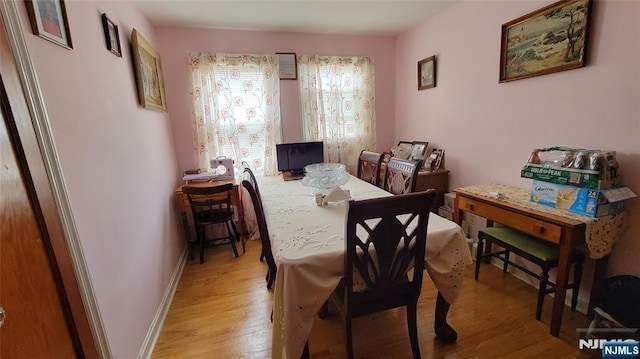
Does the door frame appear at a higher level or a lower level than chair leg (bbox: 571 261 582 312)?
higher

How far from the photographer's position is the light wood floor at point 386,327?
1.51 m

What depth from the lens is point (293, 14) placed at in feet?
8.45

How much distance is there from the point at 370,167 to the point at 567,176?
1.46m

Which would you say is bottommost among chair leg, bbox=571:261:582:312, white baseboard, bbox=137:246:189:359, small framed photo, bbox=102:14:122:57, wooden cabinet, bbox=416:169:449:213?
white baseboard, bbox=137:246:189:359

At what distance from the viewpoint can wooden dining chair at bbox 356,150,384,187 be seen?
2.49 meters

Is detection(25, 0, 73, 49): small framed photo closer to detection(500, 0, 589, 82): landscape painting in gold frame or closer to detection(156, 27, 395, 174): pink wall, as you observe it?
detection(156, 27, 395, 174): pink wall

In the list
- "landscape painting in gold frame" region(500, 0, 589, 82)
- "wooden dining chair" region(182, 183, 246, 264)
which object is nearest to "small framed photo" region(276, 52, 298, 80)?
"wooden dining chair" region(182, 183, 246, 264)

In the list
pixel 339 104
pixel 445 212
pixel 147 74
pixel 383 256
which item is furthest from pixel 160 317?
pixel 339 104

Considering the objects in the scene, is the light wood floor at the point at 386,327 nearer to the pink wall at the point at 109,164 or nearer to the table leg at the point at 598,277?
the table leg at the point at 598,277

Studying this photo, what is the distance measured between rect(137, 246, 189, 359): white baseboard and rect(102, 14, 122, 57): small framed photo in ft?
5.58

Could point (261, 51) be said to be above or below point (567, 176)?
above

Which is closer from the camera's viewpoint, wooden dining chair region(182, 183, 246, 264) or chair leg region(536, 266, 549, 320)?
chair leg region(536, 266, 549, 320)

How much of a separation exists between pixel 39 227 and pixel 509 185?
9.12 ft

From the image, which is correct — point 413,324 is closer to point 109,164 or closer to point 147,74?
point 109,164
